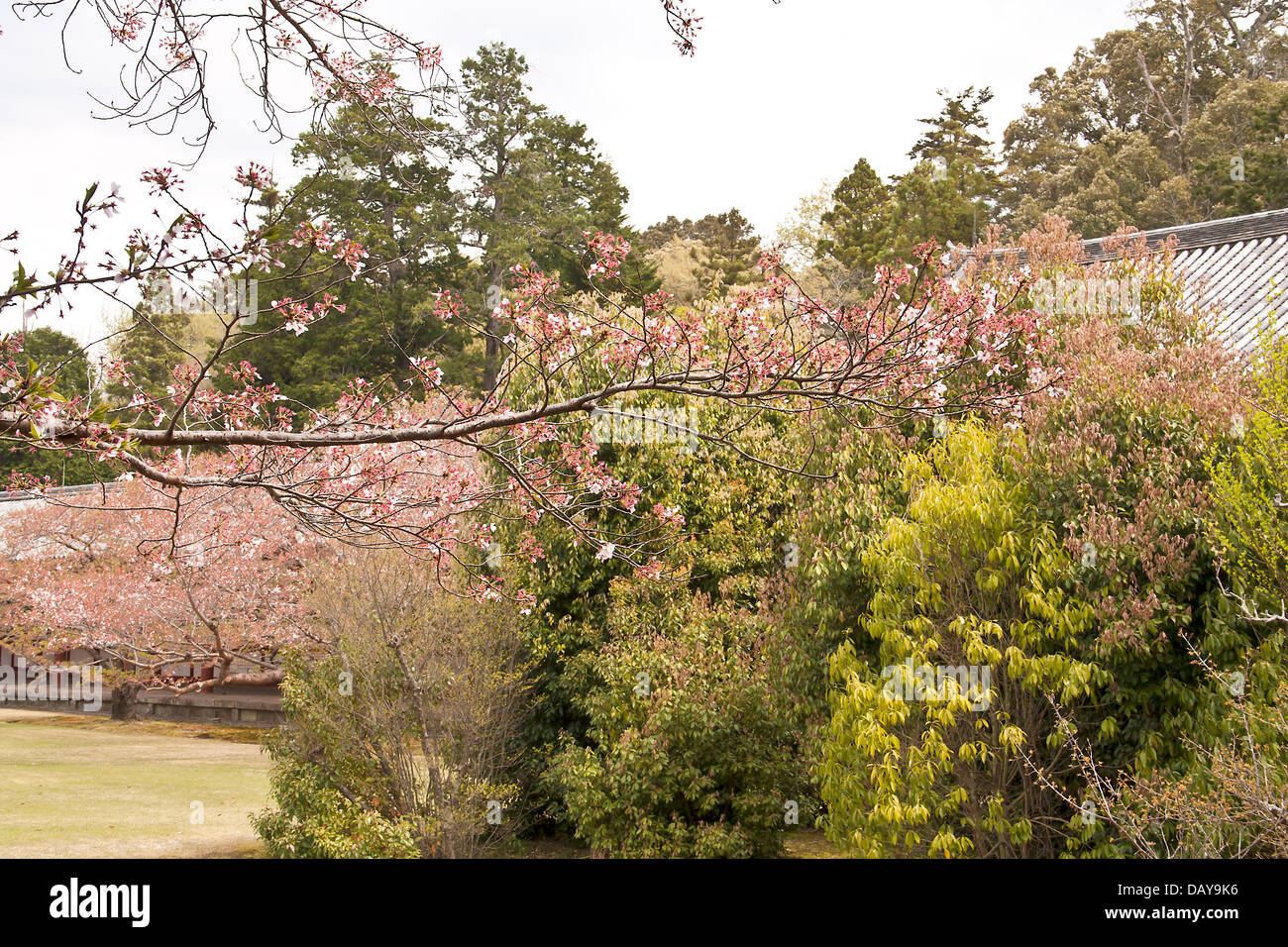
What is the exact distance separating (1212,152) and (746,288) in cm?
2913

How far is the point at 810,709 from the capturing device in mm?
8578

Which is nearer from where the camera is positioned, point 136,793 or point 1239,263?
point 1239,263

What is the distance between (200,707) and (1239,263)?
22.7m

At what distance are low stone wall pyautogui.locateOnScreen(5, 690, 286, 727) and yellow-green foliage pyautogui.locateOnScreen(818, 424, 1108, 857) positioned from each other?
17580 millimetres

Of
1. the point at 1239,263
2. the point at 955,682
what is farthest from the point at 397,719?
the point at 1239,263

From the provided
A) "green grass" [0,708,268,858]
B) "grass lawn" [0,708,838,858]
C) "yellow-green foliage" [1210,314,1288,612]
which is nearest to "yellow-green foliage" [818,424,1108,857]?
"yellow-green foliage" [1210,314,1288,612]

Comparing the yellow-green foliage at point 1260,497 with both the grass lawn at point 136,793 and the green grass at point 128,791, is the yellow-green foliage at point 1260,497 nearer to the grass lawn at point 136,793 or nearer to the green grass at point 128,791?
the grass lawn at point 136,793

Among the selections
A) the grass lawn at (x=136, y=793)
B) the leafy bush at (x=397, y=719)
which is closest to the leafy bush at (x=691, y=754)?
the leafy bush at (x=397, y=719)

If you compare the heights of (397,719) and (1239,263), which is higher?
(1239,263)

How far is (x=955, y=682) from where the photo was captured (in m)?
6.75

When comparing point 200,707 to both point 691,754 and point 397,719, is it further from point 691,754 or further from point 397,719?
point 691,754

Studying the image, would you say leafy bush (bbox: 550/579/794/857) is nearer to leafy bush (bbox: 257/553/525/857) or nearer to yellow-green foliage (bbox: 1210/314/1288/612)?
leafy bush (bbox: 257/553/525/857)

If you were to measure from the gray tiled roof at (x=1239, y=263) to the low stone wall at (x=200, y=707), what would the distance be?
62.7 ft

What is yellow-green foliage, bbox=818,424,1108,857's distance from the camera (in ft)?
22.4
